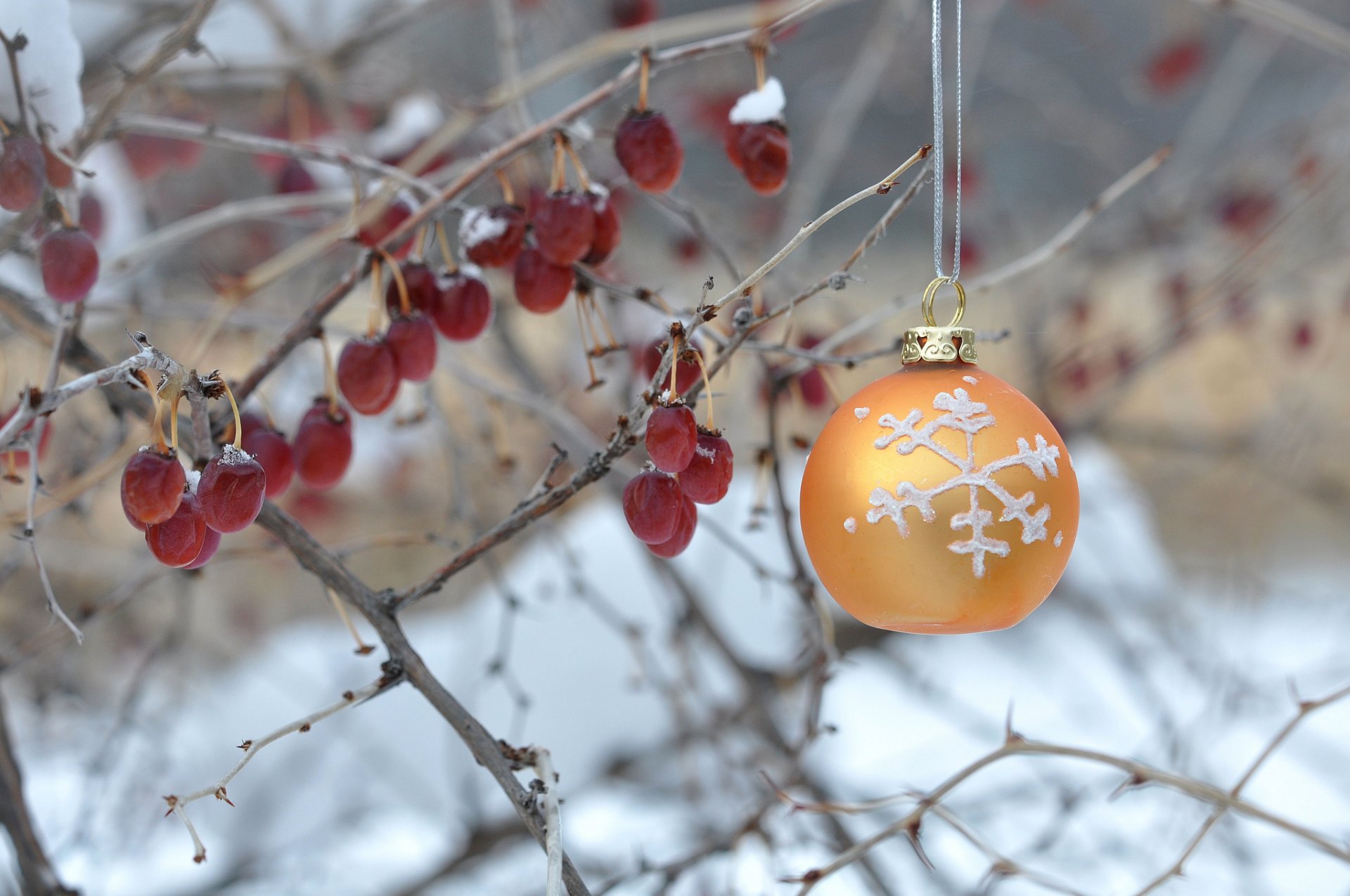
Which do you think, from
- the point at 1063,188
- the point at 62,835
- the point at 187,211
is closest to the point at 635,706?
the point at 62,835

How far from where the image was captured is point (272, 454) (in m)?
0.50

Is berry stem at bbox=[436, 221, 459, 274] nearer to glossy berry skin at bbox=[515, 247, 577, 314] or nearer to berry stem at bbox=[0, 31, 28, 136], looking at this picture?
glossy berry skin at bbox=[515, 247, 577, 314]

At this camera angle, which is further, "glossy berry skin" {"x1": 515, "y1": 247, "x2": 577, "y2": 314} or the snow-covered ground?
the snow-covered ground

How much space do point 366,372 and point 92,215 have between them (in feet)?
1.65

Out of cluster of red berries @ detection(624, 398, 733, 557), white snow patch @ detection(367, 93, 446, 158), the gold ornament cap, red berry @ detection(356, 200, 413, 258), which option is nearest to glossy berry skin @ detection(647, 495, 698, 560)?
cluster of red berries @ detection(624, 398, 733, 557)

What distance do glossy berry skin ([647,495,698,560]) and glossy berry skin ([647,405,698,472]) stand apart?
0.05 metres

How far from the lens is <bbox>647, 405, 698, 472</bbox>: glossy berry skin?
388 millimetres

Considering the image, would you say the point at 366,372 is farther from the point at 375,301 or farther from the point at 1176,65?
the point at 1176,65

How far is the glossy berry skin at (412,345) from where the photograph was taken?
51cm

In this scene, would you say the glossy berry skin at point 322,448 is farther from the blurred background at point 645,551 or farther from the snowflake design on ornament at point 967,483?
the snowflake design on ornament at point 967,483

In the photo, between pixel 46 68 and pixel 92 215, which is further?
pixel 92 215

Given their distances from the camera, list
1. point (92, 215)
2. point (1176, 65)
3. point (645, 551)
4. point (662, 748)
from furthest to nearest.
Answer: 1. point (1176, 65)
2. point (662, 748)
3. point (645, 551)
4. point (92, 215)

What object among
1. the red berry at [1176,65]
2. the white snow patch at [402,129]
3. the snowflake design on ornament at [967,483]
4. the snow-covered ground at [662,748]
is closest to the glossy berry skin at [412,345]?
the snowflake design on ornament at [967,483]

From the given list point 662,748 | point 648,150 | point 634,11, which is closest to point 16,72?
point 648,150
